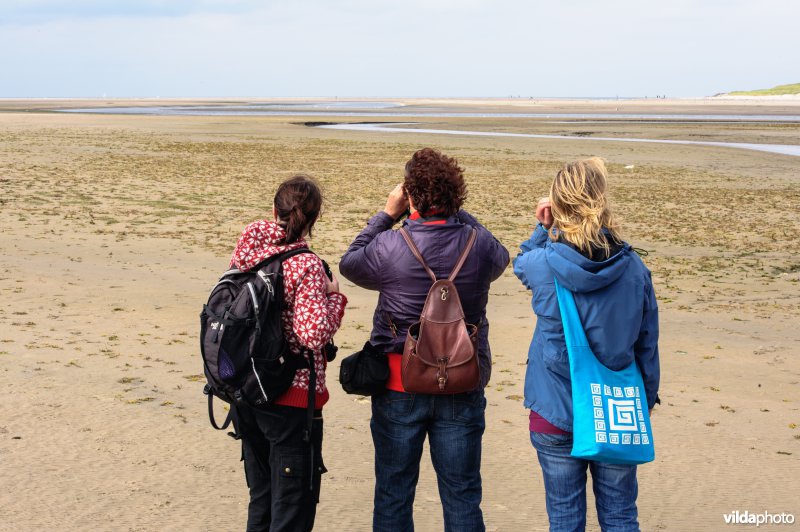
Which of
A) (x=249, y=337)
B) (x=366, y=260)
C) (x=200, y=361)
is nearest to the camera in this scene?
(x=249, y=337)

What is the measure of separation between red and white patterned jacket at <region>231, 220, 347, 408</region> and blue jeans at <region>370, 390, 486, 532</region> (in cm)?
38

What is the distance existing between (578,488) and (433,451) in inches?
27.0

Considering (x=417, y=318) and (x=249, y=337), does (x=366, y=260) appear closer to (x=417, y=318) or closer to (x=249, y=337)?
(x=417, y=318)

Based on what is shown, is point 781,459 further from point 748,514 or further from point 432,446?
point 432,446

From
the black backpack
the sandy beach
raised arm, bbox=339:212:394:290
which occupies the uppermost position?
raised arm, bbox=339:212:394:290

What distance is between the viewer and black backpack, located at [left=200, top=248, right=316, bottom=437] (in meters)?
3.53

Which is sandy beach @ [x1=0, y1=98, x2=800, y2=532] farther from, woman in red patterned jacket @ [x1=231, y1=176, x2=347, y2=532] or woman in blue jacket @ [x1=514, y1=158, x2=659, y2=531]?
woman in blue jacket @ [x1=514, y1=158, x2=659, y2=531]

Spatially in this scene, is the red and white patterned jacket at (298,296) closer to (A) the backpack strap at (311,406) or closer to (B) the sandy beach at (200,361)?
(A) the backpack strap at (311,406)

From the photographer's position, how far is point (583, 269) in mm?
3238

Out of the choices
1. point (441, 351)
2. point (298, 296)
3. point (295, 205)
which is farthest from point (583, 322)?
point (295, 205)

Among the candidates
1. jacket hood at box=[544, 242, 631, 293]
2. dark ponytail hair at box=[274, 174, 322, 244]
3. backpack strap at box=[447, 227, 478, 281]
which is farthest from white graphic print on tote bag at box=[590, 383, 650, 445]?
dark ponytail hair at box=[274, 174, 322, 244]

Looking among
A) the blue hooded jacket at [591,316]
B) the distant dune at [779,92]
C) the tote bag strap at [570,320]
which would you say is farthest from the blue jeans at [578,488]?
the distant dune at [779,92]

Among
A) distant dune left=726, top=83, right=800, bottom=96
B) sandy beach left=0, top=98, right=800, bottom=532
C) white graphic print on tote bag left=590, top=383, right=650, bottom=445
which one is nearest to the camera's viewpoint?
white graphic print on tote bag left=590, top=383, right=650, bottom=445

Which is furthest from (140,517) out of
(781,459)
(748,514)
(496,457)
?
(781,459)
